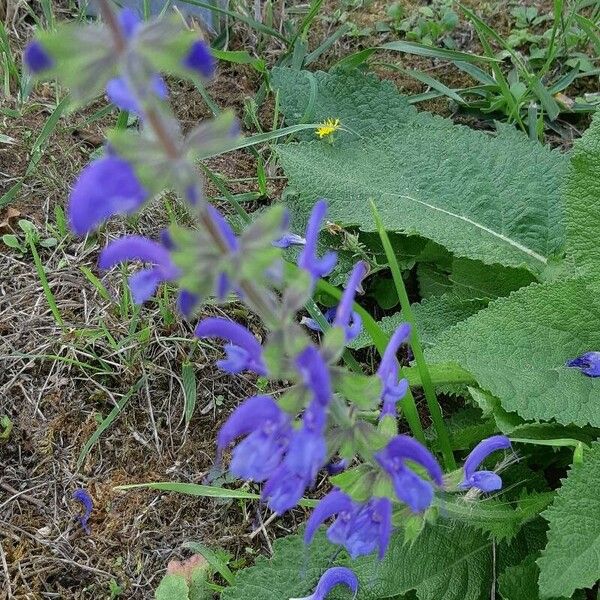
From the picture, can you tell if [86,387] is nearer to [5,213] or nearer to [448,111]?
[5,213]

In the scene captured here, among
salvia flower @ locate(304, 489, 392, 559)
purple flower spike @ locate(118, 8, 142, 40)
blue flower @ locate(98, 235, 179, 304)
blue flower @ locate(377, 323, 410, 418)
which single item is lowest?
salvia flower @ locate(304, 489, 392, 559)

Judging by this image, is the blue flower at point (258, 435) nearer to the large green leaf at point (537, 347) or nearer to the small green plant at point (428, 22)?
the large green leaf at point (537, 347)

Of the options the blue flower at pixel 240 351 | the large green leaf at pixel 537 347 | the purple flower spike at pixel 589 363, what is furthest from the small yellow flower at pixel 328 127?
the blue flower at pixel 240 351

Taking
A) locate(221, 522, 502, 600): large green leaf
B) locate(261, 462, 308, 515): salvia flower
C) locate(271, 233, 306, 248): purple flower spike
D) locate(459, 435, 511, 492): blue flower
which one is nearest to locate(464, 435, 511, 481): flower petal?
locate(459, 435, 511, 492): blue flower

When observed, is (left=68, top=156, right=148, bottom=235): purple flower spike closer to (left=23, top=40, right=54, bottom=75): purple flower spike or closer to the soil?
(left=23, top=40, right=54, bottom=75): purple flower spike

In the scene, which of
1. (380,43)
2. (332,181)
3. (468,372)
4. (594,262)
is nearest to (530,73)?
(380,43)

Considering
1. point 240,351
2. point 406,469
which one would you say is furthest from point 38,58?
point 406,469

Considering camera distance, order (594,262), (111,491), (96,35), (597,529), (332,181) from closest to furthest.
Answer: (96,35) → (597,529) → (594,262) → (111,491) → (332,181)

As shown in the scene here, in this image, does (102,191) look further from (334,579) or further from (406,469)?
(334,579)
